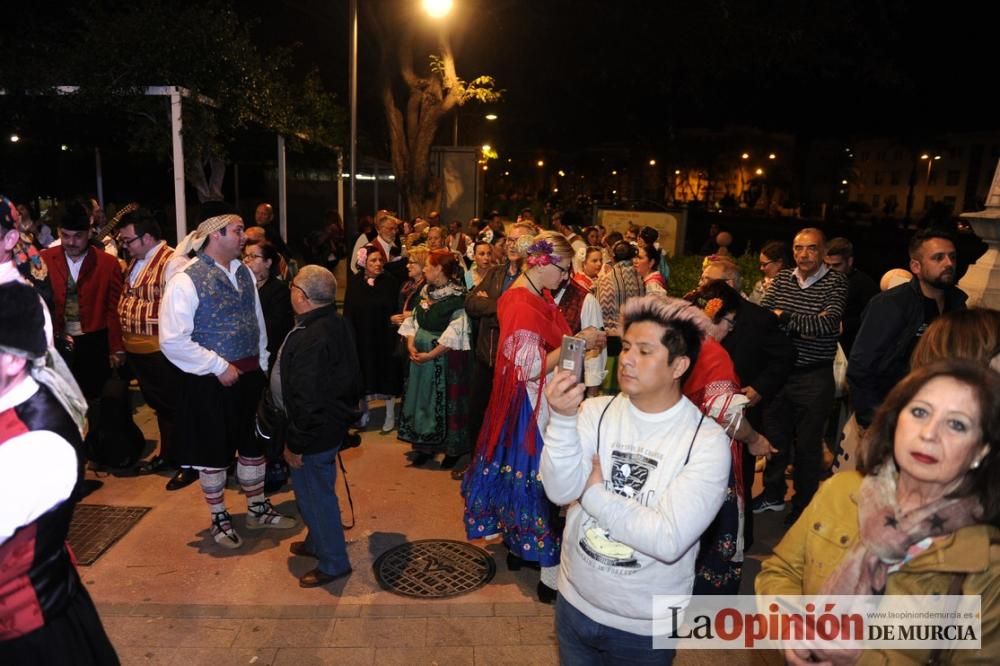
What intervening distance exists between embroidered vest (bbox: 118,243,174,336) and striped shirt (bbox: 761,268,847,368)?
4.66 m

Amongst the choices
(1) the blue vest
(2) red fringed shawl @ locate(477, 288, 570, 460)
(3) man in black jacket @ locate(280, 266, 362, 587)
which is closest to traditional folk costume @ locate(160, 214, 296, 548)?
(1) the blue vest

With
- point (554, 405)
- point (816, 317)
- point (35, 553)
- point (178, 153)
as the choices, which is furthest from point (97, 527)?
point (816, 317)

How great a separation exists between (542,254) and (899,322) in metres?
2.09

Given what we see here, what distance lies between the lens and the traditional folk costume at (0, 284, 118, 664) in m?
1.92

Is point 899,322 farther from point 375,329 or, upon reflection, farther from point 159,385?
point 159,385

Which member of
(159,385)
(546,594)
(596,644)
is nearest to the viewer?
(596,644)

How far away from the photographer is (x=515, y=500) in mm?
4371

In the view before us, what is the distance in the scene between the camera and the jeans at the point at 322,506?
166 inches

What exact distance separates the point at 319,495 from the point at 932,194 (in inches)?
3114

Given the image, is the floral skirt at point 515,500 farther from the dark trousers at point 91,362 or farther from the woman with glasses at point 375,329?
the dark trousers at point 91,362

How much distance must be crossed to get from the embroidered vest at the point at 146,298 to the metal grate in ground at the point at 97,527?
4.36 feet

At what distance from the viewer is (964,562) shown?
185cm

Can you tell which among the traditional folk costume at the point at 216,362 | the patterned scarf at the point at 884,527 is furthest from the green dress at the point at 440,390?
the patterned scarf at the point at 884,527

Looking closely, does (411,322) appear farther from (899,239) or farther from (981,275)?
(899,239)
